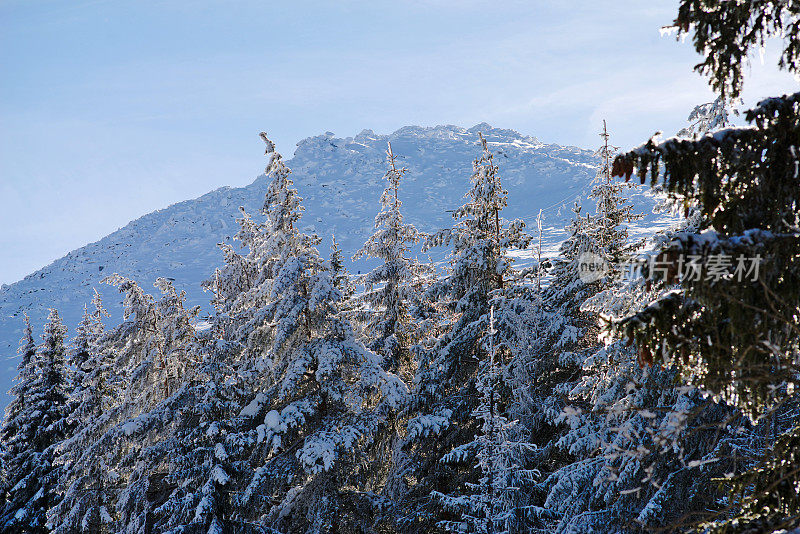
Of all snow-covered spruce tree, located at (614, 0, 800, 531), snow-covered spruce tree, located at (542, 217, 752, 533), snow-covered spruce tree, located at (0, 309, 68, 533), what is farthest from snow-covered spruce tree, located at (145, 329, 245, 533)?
snow-covered spruce tree, located at (614, 0, 800, 531)

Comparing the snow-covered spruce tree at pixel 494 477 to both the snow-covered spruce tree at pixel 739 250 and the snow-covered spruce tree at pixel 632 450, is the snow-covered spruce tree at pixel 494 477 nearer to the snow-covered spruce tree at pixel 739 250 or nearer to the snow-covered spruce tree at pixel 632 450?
the snow-covered spruce tree at pixel 632 450

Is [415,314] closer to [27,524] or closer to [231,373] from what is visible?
[231,373]

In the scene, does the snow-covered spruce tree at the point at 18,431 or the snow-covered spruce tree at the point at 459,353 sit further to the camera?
the snow-covered spruce tree at the point at 18,431

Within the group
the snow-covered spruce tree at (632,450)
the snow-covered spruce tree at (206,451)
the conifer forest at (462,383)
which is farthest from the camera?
the snow-covered spruce tree at (206,451)

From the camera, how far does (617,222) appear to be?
16422 millimetres

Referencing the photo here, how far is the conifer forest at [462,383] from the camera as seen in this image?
14.9 feet

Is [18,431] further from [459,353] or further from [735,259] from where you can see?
[735,259]

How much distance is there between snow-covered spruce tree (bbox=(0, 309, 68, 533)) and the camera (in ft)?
71.5

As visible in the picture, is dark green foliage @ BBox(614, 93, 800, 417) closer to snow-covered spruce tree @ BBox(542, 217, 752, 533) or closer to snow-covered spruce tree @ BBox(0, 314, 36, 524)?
snow-covered spruce tree @ BBox(542, 217, 752, 533)

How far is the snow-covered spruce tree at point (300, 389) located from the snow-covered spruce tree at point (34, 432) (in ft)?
40.6

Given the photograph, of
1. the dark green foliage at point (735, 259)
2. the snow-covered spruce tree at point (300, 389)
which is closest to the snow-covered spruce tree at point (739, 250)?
the dark green foliage at point (735, 259)

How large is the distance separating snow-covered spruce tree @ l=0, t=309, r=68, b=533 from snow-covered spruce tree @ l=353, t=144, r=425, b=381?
13551 millimetres

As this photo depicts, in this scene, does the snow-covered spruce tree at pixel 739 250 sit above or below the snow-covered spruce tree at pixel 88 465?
above

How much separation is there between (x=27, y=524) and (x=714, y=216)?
26.0m
